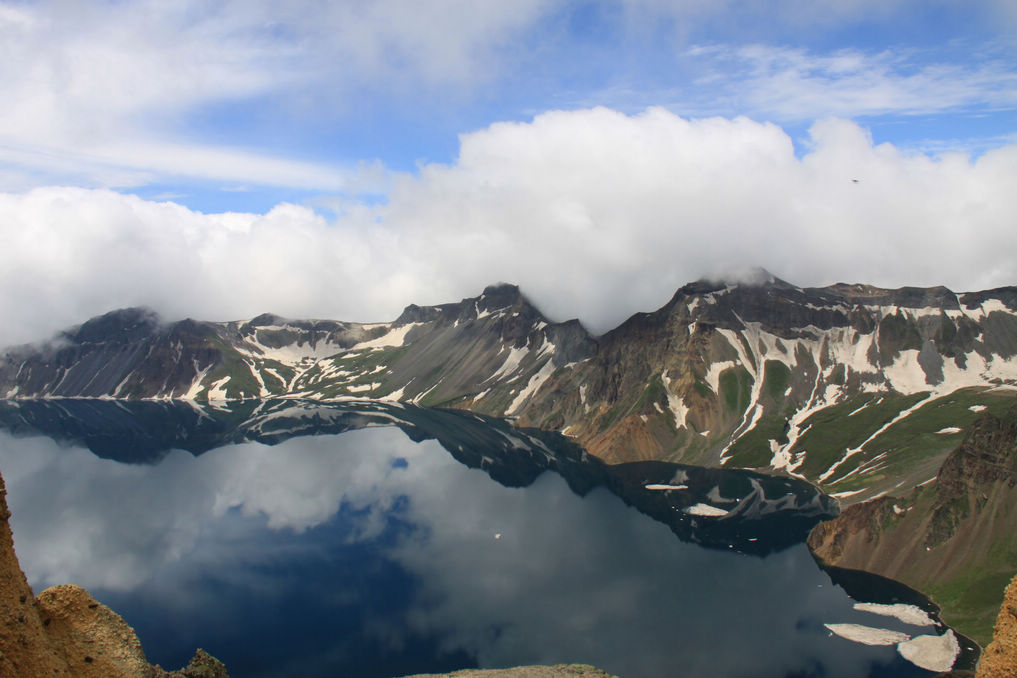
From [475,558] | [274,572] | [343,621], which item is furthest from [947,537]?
[274,572]

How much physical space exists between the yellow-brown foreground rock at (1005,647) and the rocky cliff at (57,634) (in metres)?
39.5

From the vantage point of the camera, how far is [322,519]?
143 meters

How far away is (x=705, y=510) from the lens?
145 metres

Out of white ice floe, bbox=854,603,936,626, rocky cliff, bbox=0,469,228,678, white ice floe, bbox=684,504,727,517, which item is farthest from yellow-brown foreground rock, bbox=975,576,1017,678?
white ice floe, bbox=684,504,727,517

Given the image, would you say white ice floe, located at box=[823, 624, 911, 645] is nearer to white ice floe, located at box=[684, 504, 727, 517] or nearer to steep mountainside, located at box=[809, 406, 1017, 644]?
steep mountainside, located at box=[809, 406, 1017, 644]

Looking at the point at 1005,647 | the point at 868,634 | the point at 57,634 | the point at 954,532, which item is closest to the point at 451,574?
the point at 868,634

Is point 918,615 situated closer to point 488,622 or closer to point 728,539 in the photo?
point 728,539

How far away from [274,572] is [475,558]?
35.7 m

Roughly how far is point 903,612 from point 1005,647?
248 ft

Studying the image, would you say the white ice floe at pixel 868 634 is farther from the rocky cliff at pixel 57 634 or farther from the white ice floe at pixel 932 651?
the rocky cliff at pixel 57 634

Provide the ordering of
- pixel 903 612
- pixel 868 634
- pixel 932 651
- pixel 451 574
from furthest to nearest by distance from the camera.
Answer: pixel 451 574
pixel 903 612
pixel 868 634
pixel 932 651

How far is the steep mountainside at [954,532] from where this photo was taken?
295 ft

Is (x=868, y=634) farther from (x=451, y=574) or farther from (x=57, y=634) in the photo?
(x=57, y=634)

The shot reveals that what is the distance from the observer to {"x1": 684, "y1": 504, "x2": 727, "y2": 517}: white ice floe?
466 feet
